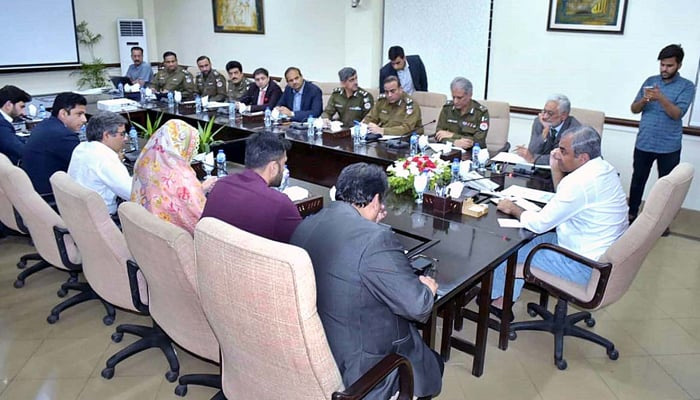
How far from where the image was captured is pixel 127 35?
9133mm

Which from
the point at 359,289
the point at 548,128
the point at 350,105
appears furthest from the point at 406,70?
the point at 359,289

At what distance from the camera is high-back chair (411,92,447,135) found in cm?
514

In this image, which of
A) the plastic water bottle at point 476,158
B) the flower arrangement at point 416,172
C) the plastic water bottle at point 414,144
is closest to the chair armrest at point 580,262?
the flower arrangement at point 416,172

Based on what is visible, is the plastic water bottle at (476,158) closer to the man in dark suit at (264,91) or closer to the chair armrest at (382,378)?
the chair armrest at (382,378)

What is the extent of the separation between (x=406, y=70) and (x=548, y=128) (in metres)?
2.33

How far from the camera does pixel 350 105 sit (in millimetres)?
5277

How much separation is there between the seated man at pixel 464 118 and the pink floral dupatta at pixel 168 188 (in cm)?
229

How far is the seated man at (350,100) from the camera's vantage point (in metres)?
5.19

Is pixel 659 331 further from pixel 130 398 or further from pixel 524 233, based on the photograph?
pixel 130 398

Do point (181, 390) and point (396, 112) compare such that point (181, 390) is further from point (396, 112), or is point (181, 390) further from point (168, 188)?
point (396, 112)

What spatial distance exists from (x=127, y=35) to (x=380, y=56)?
189 inches

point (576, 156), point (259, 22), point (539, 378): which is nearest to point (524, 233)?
point (576, 156)

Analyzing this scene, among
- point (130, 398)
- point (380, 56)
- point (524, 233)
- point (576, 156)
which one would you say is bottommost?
point (130, 398)

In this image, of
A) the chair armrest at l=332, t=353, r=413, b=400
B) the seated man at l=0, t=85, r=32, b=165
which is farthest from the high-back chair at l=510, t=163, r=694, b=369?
the seated man at l=0, t=85, r=32, b=165
